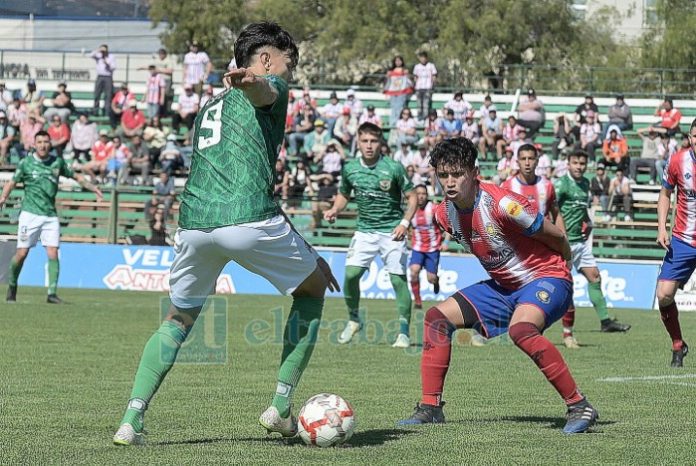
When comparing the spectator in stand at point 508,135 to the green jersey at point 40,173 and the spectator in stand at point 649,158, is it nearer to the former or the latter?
the spectator in stand at point 649,158

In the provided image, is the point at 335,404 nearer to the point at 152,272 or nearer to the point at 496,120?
the point at 152,272

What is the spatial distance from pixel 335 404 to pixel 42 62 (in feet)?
148

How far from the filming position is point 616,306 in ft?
77.4

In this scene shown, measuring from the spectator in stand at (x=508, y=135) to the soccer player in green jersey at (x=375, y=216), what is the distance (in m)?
14.8

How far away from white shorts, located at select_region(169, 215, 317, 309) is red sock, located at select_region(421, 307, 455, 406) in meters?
1.28

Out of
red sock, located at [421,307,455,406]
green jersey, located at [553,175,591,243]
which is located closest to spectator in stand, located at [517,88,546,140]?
green jersey, located at [553,175,591,243]

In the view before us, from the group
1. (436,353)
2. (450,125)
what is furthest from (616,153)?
(436,353)

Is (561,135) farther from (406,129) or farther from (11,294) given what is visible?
(11,294)

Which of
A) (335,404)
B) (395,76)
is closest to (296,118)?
(395,76)

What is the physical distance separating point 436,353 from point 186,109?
25.1 metres

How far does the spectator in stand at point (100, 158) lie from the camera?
29.7 metres

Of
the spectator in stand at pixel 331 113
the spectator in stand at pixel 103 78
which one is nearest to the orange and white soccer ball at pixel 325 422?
Result: the spectator in stand at pixel 331 113

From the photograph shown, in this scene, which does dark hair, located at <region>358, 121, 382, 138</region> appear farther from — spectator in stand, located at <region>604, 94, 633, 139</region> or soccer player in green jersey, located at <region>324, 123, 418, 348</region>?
spectator in stand, located at <region>604, 94, 633, 139</region>

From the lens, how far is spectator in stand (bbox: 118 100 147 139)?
1243 inches
